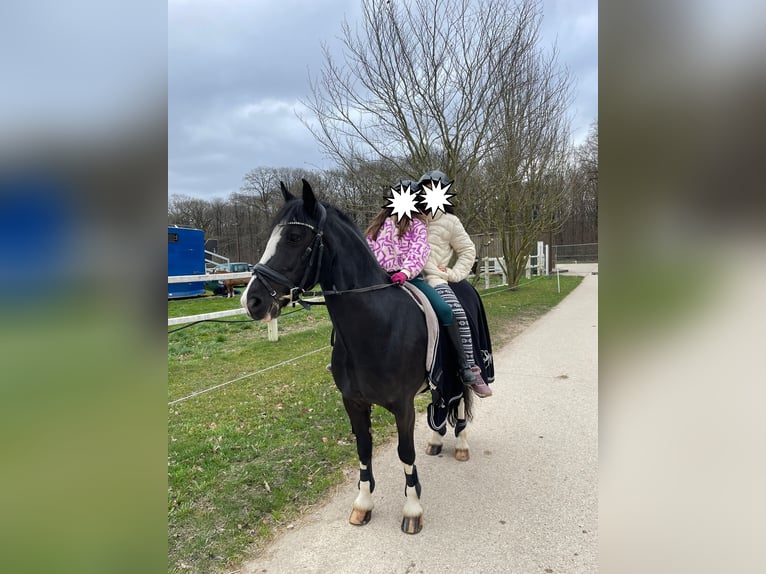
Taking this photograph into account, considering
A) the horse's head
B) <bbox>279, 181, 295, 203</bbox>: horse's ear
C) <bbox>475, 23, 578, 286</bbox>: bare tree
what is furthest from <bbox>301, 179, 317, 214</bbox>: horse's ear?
<bbox>475, 23, 578, 286</bbox>: bare tree

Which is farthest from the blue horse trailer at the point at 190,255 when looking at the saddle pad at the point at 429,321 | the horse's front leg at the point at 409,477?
the horse's front leg at the point at 409,477

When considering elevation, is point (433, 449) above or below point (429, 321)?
below

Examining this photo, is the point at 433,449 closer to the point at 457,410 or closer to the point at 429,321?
the point at 457,410

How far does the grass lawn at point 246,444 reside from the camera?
8.59 feet

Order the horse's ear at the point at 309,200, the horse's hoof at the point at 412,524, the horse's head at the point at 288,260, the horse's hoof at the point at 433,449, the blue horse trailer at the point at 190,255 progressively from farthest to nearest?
1. the blue horse trailer at the point at 190,255
2. the horse's hoof at the point at 433,449
3. the horse's hoof at the point at 412,524
4. the horse's ear at the point at 309,200
5. the horse's head at the point at 288,260

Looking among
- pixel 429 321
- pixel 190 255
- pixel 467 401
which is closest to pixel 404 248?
pixel 429 321

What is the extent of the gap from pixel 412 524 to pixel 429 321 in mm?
1315

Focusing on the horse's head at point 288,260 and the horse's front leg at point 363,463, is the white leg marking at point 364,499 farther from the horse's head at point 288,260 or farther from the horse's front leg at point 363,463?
the horse's head at point 288,260

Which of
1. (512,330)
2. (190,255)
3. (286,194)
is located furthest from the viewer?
(190,255)

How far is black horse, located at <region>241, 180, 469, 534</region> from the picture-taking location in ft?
7.23

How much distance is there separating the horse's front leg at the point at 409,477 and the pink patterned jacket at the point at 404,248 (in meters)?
0.94

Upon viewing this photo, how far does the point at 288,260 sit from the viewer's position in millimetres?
2209
